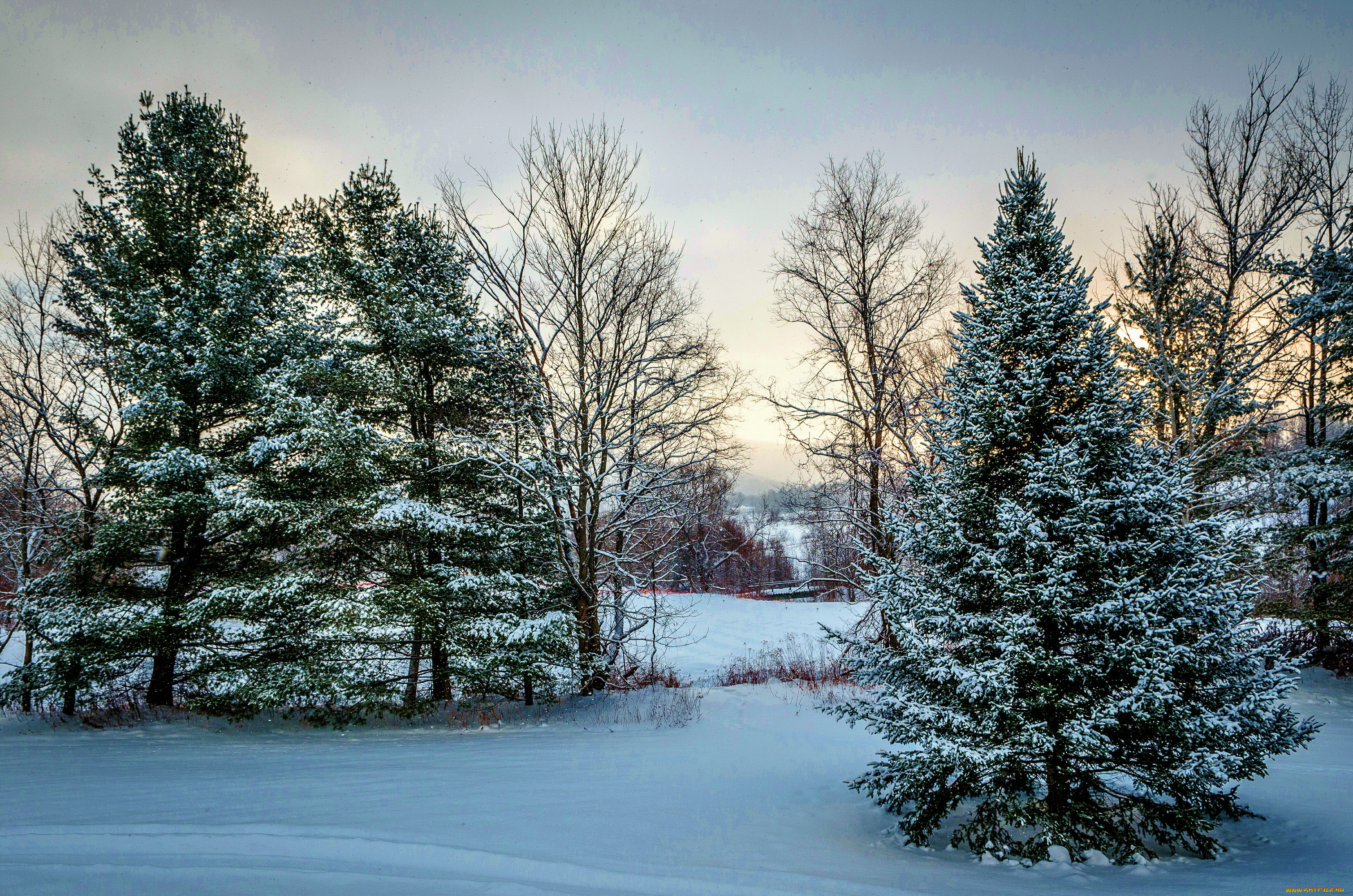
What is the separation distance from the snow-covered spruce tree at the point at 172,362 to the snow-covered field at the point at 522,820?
171 centimetres

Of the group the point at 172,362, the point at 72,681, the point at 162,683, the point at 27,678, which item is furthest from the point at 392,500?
the point at 27,678

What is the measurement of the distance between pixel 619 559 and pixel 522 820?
18.6 feet

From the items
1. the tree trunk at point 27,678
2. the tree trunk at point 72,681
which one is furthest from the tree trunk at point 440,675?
the tree trunk at point 27,678

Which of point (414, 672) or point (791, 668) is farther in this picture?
point (791, 668)

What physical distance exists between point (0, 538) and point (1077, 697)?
761 inches

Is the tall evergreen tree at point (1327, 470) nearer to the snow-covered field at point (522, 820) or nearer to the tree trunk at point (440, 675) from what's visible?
the snow-covered field at point (522, 820)

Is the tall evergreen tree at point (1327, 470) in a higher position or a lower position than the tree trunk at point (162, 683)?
higher

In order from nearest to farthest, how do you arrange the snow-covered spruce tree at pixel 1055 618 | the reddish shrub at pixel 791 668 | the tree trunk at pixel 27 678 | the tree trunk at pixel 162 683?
the snow-covered spruce tree at pixel 1055 618 → the tree trunk at pixel 27 678 → the tree trunk at pixel 162 683 → the reddish shrub at pixel 791 668

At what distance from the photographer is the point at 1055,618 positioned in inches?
177

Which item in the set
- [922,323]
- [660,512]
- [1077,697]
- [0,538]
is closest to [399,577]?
[660,512]

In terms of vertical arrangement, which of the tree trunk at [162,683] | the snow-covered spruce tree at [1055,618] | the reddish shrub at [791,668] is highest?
the snow-covered spruce tree at [1055,618]

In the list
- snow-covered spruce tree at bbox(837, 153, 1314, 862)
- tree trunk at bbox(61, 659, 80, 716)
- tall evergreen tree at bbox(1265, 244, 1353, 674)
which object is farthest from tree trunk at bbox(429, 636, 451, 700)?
tall evergreen tree at bbox(1265, 244, 1353, 674)

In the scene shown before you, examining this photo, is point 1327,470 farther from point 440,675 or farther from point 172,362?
point 172,362

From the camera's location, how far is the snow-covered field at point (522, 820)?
12.8 feet
